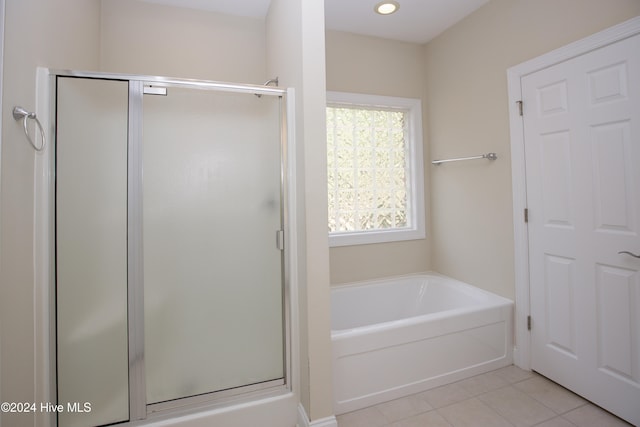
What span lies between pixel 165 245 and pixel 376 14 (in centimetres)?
229

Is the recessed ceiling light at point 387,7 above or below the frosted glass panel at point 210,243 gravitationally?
above

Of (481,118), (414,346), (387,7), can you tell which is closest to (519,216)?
(481,118)

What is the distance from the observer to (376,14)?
2434 mm

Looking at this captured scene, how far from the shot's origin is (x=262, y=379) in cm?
170

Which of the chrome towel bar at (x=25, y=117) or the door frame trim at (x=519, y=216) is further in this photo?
the door frame trim at (x=519, y=216)

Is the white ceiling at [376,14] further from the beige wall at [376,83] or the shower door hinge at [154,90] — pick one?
the shower door hinge at [154,90]

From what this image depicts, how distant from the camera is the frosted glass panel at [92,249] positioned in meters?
1.44

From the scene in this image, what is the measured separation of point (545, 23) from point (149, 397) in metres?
3.12

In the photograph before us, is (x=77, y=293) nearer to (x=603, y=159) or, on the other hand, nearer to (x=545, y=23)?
(x=603, y=159)

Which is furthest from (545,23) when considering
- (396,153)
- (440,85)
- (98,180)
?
(98,180)

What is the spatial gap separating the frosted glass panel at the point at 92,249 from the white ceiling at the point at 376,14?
50.1 inches

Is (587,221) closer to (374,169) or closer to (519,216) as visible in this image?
(519,216)

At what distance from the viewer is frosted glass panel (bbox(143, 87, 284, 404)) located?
1.58 meters

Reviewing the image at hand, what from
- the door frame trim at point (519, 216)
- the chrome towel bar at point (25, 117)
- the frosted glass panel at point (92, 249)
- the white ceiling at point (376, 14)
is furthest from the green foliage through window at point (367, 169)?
the chrome towel bar at point (25, 117)
